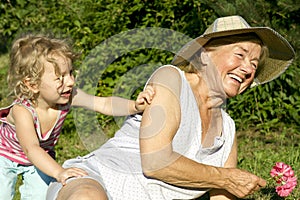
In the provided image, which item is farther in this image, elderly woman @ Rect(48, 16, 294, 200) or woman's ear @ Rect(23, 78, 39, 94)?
woman's ear @ Rect(23, 78, 39, 94)

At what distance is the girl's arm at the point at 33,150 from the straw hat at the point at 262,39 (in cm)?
83

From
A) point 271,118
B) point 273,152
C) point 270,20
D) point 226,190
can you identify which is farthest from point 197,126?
point 271,118

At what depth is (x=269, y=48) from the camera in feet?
12.9

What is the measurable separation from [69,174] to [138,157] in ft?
1.20

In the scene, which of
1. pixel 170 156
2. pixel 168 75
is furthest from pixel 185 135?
pixel 168 75

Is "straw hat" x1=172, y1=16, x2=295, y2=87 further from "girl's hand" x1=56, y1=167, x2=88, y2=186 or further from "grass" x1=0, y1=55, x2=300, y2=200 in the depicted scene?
"grass" x1=0, y1=55, x2=300, y2=200

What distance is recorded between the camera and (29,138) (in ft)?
12.1

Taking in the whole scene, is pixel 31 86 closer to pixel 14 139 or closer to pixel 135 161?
pixel 14 139

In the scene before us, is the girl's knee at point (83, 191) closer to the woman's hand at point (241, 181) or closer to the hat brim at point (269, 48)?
the woman's hand at point (241, 181)

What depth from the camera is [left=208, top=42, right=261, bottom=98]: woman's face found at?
3547mm

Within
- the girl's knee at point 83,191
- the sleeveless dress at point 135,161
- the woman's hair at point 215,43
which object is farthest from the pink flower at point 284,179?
the girl's knee at point 83,191

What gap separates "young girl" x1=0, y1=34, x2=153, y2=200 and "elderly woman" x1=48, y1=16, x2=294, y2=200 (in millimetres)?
199

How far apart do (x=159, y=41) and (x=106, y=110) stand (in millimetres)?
2647

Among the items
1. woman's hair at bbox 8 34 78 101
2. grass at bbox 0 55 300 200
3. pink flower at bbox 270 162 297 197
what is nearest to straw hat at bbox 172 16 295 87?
pink flower at bbox 270 162 297 197
